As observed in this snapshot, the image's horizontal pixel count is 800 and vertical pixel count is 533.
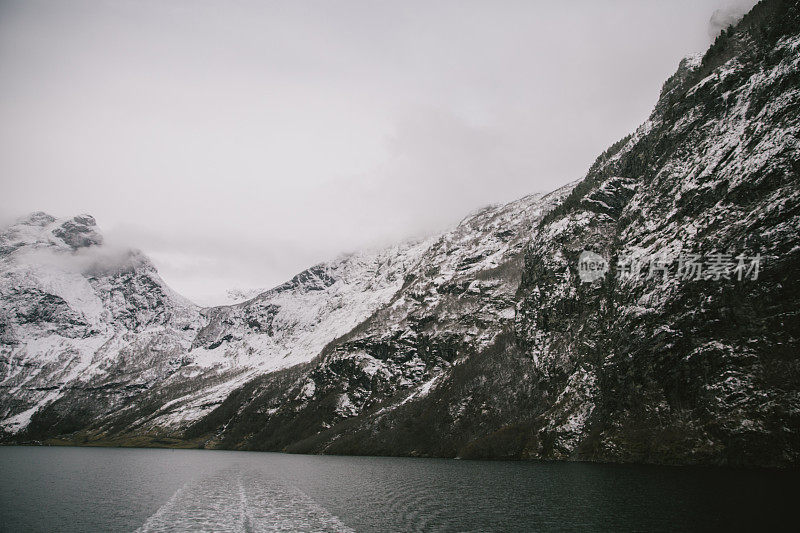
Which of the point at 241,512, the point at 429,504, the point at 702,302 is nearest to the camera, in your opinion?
the point at 241,512

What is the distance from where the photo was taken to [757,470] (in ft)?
266

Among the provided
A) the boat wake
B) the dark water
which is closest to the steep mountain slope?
the dark water

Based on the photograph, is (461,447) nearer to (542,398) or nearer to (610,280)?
(542,398)

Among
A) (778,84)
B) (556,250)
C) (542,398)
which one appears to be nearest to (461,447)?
(542,398)

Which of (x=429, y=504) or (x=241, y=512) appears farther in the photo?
(x=429, y=504)

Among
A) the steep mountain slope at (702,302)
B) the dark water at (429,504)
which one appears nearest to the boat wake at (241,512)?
the dark water at (429,504)

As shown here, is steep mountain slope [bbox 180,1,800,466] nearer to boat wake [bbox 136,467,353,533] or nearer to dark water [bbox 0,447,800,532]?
dark water [bbox 0,447,800,532]

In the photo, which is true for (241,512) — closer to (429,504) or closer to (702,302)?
(429,504)

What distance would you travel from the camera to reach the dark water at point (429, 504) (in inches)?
1754

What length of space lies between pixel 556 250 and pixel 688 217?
255 feet

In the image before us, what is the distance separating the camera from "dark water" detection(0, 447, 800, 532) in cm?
4456

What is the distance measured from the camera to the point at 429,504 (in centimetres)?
5762

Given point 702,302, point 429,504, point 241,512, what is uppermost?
point 702,302

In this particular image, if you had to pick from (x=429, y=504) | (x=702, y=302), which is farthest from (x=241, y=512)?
(x=702, y=302)
